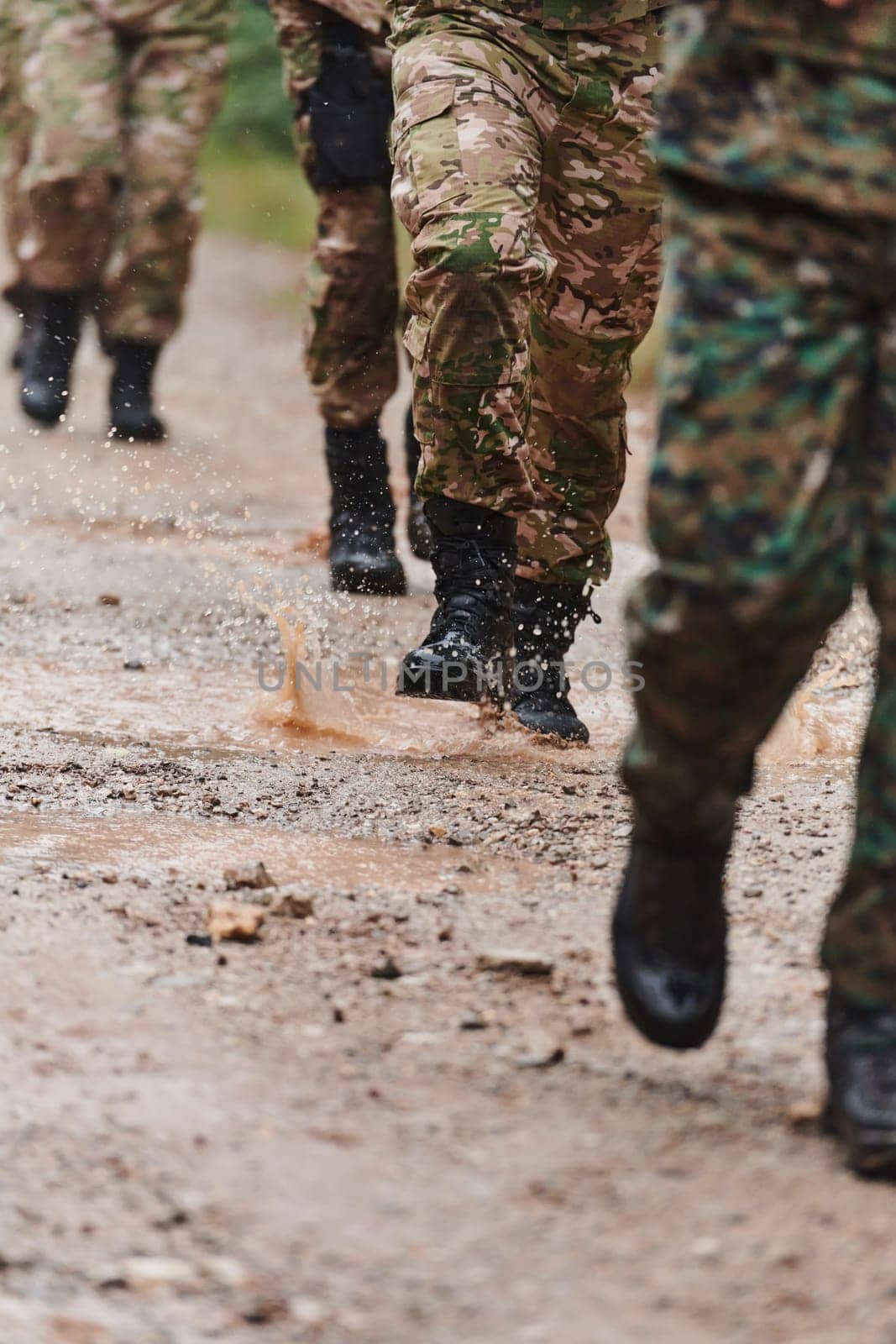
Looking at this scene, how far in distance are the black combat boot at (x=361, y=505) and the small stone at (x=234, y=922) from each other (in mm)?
2467

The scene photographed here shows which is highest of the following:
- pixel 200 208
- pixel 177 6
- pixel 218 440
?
pixel 177 6

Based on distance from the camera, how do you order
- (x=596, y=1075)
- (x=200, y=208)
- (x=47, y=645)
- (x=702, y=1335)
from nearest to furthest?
(x=702, y=1335)
(x=596, y=1075)
(x=47, y=645)
(x=200, y=208)

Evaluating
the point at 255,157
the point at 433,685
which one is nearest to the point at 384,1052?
the point at 433,685

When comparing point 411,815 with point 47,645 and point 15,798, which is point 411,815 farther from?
point 47,645

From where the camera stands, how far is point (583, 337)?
3625mm

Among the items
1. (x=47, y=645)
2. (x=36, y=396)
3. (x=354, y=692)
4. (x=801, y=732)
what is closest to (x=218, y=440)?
(x=36, y=396)

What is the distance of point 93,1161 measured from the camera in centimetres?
191

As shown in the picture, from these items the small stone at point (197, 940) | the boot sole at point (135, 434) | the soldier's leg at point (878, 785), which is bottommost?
the boot sole at point (135, 434)

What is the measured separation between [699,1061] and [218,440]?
5.50m

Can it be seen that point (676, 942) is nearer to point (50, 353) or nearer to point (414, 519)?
point (414, 519)

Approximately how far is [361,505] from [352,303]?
537 mm

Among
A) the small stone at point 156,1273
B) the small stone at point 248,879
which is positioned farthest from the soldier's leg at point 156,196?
the small stone at point 156,1273

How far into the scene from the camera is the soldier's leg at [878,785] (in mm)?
1792

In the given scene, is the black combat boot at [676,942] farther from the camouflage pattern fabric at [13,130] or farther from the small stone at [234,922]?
the camouflage pattern fabric at [13,130]
